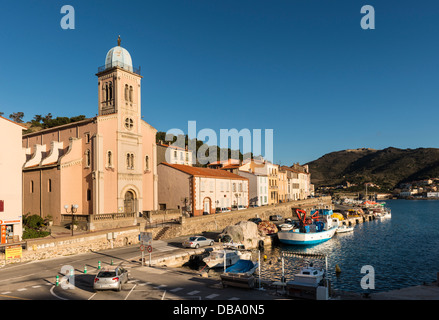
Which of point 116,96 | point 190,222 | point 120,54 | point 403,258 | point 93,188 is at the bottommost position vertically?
point 403,258

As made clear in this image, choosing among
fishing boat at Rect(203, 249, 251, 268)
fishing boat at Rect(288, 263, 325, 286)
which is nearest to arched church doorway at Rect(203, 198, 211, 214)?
fishing boat at Rect(203, 249, 251, 268)

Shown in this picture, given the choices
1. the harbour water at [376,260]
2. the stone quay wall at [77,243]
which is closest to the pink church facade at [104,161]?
the stone quay wall at [77,243]

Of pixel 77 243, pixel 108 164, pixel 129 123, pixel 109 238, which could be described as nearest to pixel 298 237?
pixel 109 238

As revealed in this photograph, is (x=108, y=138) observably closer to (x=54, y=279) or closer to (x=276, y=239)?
(x=54, y=279)

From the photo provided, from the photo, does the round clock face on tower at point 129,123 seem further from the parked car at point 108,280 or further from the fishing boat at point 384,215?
the fishing boat at point 384,215

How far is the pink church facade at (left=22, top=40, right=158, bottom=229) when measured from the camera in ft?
145

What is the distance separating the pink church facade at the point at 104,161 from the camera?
44219 millimetres

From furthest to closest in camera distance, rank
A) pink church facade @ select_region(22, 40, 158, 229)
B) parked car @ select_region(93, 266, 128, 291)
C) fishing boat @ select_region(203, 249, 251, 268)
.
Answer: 1. pink church facade @ select_region(22, 40, 158, 229)
2. fishing boat @ select_region(203, 249, 251, 268)
3. parked car @ select_region(93, 266, 128, 291)

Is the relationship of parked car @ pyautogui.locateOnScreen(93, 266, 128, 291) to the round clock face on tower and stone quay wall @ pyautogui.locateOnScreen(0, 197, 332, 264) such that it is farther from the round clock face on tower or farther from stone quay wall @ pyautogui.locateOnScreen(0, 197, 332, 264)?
the round clock face on tower

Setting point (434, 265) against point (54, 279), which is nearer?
point (54, 279)

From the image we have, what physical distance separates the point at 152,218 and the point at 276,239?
68.4 feet

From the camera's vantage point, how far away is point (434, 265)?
36.8 m

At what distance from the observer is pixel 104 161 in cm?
4566
